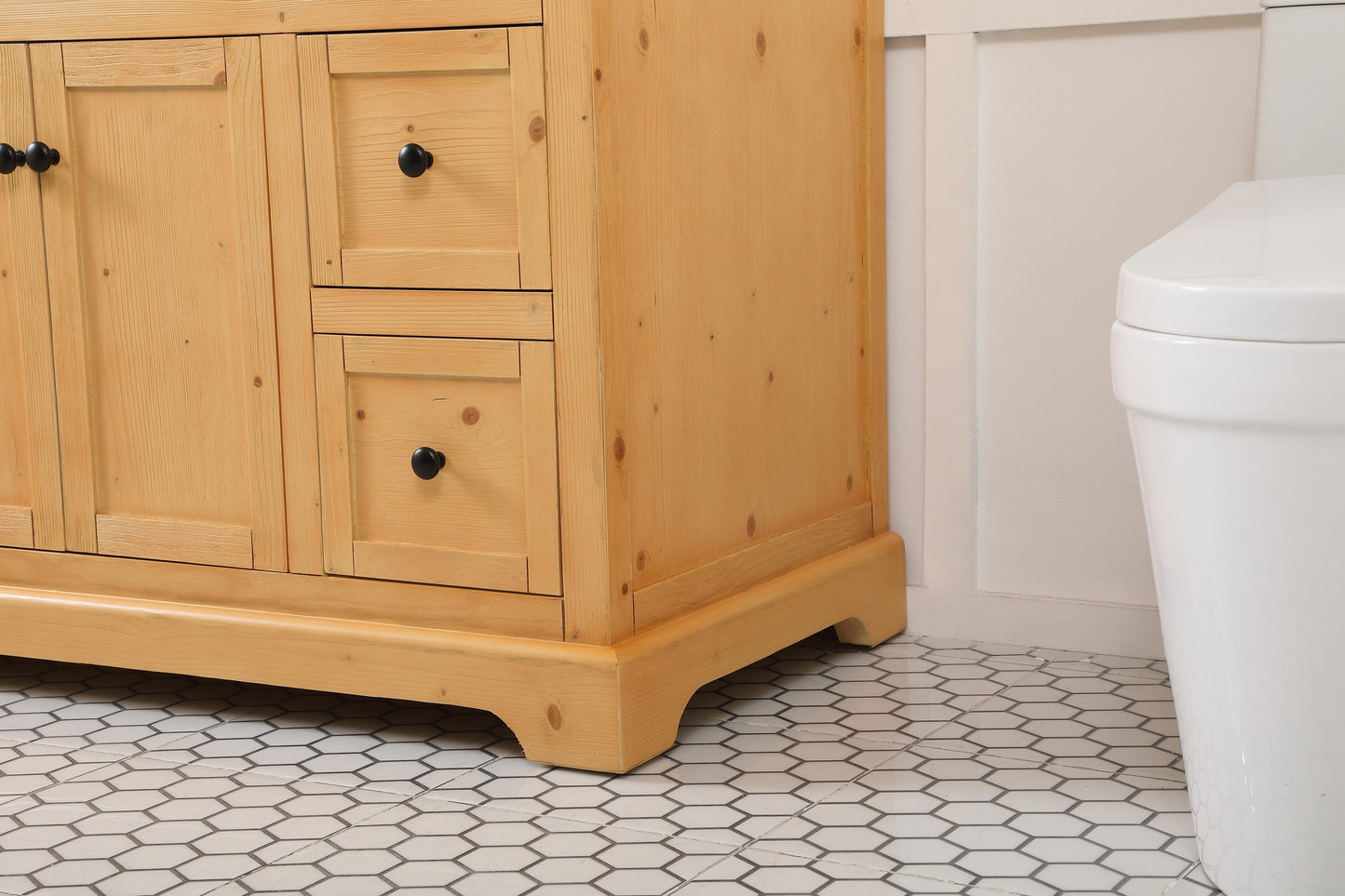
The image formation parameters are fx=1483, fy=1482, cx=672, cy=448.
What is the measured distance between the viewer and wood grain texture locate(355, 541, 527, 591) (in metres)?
1.29

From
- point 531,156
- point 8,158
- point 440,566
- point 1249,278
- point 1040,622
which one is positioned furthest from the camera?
point 1040,622

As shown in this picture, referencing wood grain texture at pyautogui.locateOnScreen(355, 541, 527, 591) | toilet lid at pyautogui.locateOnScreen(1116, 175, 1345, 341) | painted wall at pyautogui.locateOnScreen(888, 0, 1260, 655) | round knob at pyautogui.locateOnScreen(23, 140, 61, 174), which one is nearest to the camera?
toilet lid at pyautogui.locateOnScreen(1116, 175, 1345, 341)

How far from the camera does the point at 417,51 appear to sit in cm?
125

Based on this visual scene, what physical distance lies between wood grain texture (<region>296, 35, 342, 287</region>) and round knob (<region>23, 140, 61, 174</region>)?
29cm

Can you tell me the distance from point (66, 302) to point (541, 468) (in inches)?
21.0

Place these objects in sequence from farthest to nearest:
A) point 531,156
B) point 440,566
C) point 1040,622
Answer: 1. point 1040,622
2. point 440,566
3. point 531,156

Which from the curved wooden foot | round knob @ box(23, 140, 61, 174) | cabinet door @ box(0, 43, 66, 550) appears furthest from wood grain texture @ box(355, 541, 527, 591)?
round knob @ box(23, 140, 61, 174)

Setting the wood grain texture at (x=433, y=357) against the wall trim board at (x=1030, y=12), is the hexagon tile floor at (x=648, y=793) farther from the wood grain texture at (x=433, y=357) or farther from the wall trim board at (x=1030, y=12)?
the wall trim board at (x=1030, y=12)

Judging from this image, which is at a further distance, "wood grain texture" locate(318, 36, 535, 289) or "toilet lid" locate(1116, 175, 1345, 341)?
"wood grain texture" locate(318, 36, 535, 289)

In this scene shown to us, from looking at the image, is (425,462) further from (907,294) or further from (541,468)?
(907,294)

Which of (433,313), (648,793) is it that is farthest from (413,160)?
(648,793)

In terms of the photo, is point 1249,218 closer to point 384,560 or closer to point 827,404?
point 827,404

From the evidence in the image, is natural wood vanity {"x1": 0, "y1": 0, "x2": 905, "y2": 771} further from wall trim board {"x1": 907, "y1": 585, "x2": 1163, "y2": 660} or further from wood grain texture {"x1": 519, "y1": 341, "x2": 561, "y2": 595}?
wall trim board {"x1": 907, "y1": 585, "x2": 1163, "y2": 660}

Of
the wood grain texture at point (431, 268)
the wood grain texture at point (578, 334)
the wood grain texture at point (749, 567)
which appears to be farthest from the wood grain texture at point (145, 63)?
the wood grain texture at point (749, 567)
